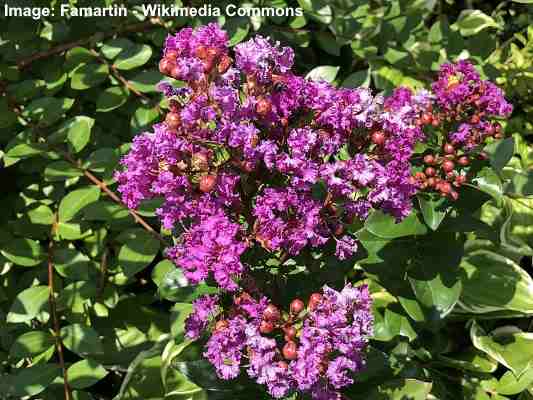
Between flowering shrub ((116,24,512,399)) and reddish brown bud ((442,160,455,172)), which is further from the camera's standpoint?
reddish brown bud ((442,160,455,172))

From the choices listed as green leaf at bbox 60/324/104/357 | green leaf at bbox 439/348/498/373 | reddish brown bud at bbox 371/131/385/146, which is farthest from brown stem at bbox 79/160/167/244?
green leaf at bbox 439/348/498/373

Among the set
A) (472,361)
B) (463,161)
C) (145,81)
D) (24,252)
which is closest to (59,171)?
(24,252)

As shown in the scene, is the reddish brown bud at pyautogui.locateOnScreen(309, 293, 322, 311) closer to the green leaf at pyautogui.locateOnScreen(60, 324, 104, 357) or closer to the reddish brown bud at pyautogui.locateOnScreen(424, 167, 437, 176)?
the reddish brown bud at pyautogui.locateOnScreen(424, 167, 437, 176)

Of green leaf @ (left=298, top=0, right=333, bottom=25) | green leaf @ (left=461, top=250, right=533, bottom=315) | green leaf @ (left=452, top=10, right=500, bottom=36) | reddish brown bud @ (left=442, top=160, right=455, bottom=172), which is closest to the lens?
reddish brown bud @ (left=442, top=160, right=455, bottom=172)

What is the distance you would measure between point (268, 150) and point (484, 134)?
1.92ft

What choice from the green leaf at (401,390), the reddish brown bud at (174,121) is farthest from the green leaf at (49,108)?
the green leaf at (401,390)

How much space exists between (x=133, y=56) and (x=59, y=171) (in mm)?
379

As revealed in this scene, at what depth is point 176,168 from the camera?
101 centimetres

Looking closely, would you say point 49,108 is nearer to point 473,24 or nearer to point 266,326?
point 266,326

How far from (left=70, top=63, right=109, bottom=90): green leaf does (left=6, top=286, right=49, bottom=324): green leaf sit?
0.53 m

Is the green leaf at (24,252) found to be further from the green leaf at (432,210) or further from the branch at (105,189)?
the green leaf at (432,210)

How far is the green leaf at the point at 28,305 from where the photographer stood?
4.76ft

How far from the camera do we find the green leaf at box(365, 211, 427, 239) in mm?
1327

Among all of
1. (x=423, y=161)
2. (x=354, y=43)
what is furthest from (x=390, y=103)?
(x=354, y=43)
